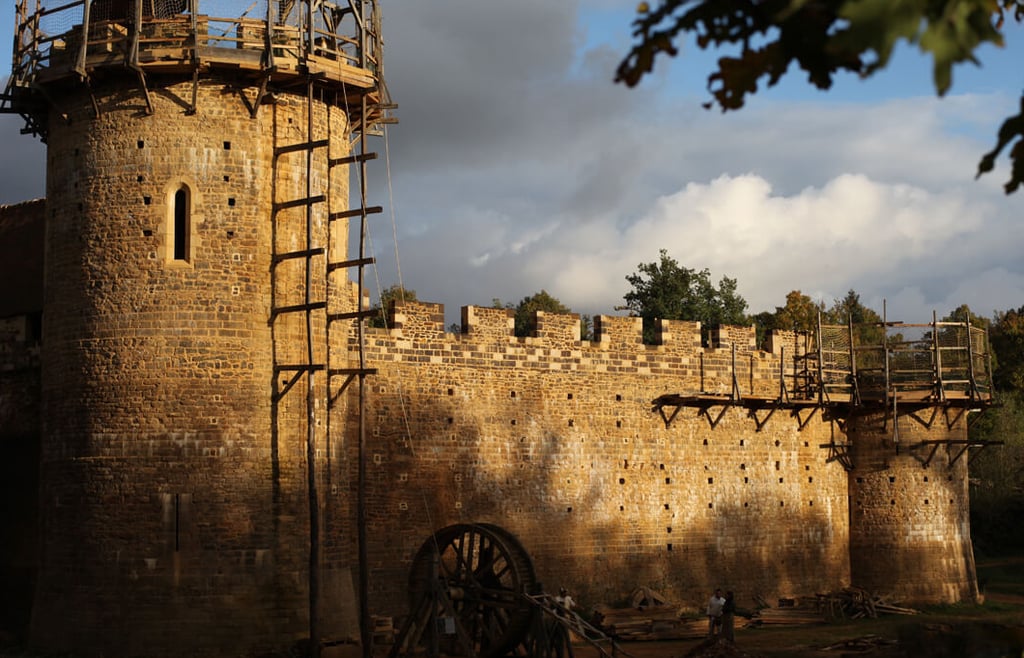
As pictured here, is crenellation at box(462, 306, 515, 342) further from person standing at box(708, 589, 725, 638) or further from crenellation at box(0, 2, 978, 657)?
person standing at box(708, 589, 725, 638)

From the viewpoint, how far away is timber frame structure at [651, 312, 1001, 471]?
25.8 metres

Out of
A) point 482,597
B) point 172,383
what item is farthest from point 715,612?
point 172,383

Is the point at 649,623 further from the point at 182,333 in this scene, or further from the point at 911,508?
the point at 182,333

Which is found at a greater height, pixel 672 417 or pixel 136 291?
pixel 136 291

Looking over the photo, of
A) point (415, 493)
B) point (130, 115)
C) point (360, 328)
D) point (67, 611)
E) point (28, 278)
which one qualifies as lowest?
point (67, 611)

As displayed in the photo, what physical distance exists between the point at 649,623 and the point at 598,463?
3130 millimetres

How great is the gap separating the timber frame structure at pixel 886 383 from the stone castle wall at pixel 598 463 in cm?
30

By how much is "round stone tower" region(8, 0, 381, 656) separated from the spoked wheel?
1.73m

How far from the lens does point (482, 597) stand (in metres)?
18.2

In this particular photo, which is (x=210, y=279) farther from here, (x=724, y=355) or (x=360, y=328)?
(x=724, y=355)

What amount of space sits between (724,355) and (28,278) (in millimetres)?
13023

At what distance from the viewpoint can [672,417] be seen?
24.8 m

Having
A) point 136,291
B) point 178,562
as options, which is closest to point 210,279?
point 136,291

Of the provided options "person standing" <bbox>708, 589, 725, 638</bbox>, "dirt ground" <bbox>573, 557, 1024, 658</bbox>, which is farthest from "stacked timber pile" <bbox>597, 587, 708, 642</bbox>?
"person standing" <bbox>708, 589, 725, 638</bbox>
